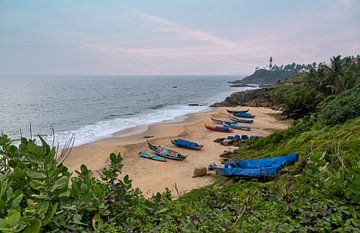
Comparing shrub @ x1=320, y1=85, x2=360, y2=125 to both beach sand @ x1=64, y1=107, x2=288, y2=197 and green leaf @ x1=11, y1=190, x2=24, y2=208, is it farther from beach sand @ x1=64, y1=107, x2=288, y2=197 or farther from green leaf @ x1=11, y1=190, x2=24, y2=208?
green leaf @ x1=11, y1=190, x2=24, y2=208

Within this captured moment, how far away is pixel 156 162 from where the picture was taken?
17156 millimetres

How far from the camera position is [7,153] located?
221cm

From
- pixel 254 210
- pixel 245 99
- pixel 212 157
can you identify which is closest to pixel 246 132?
pixel 212 157

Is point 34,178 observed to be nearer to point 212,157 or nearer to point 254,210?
point 254,210

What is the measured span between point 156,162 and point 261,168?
7.45 m

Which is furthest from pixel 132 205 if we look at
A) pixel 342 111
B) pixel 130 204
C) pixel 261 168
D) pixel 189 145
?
pixel 189 145

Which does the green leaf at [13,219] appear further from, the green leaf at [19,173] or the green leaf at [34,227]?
the green leaf at [19,173]

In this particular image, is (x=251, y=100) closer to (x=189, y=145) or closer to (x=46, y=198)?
(x=189, y=145)

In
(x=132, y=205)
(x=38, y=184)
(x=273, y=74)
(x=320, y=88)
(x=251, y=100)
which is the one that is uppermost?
(x=273, y=74)

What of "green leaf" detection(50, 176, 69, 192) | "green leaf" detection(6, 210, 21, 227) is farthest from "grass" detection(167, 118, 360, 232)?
"green leaf" detection(6, 210, 21, 227)

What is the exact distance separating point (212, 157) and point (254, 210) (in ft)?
50.0

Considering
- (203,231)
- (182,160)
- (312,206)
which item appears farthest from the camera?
(182,160)

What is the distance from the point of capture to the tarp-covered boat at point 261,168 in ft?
35.7

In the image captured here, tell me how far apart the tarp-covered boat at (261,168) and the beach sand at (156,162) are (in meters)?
1.44
